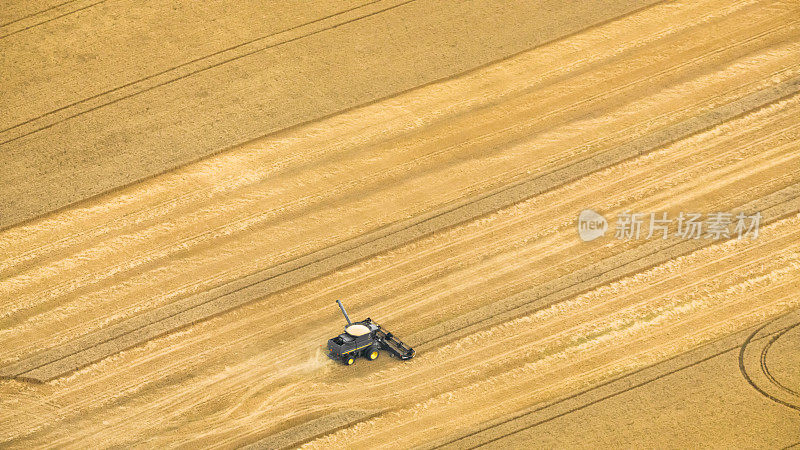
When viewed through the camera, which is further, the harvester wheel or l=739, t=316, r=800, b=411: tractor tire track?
the harvester wheel

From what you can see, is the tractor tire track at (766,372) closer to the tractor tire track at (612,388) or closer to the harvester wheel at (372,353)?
the tractor tire track at (612,388)

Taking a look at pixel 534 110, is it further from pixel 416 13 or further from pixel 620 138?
pixel 416 13

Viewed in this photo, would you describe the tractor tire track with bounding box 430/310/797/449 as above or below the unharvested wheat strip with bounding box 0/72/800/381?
below

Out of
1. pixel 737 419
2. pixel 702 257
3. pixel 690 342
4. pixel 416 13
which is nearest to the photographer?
pixel 737 419

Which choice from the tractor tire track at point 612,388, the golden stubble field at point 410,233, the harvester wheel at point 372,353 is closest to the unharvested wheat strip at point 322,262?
the golden stubble field at point 410,233

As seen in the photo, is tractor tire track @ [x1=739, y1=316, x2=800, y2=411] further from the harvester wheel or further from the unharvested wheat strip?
the harvester wheel

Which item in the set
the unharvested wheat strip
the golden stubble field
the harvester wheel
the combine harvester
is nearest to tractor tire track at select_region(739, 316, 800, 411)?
the golden stubble field

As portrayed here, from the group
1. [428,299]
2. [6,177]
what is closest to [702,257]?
[428,299]
